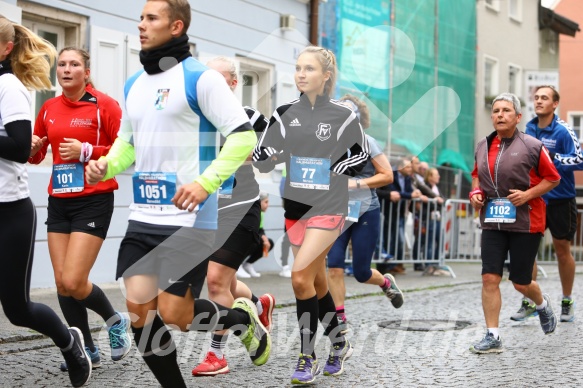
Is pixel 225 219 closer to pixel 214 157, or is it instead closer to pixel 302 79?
pixel 302 79

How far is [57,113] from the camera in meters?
6.35

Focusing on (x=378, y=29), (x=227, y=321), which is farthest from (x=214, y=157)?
(x=378, y=29)

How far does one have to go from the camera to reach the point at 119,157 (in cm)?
478

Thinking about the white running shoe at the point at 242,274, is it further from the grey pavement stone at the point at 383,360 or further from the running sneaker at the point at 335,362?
the running sneaker at the point at 335,362

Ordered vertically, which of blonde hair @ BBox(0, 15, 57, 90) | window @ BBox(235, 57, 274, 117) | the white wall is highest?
the white wall

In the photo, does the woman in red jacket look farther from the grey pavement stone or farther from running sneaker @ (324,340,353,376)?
running sneaker @ (324,340,353,376)

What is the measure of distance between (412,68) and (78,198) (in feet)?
61.6

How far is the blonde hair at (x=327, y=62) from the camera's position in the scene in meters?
6.04

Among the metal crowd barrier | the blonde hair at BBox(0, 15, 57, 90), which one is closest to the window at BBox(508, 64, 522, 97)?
the metal crowd barrier

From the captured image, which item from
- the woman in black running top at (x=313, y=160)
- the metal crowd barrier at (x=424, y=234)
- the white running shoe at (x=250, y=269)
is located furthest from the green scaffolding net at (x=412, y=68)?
the woman in black running top at (x=313, y=160)

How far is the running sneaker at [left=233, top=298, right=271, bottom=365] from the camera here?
593 cm

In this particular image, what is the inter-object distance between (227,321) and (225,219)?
3.32 feet

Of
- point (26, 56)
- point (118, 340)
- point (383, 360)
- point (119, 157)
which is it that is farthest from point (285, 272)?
point (119, 157)

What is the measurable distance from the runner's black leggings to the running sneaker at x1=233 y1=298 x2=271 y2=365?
1239 mm
